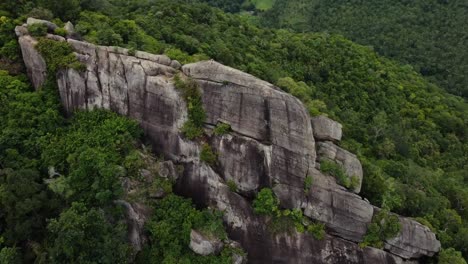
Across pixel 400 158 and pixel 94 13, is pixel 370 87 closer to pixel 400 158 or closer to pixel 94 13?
pixel 400 158

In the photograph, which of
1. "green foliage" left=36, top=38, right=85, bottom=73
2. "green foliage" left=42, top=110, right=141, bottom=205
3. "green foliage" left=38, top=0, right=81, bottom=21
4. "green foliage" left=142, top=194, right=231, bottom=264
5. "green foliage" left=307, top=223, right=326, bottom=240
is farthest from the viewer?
"green foliage" left=38, top=0, right=81, bottom=21

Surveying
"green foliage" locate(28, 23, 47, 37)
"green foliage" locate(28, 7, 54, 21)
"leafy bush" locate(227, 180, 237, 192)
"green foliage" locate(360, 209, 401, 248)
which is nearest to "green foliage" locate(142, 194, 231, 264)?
"leafy bush" locate(227, 180, 237, 192)

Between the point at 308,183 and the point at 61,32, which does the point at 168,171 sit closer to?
the point at 308,183

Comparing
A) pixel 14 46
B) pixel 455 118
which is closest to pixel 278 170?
pixel 14 46

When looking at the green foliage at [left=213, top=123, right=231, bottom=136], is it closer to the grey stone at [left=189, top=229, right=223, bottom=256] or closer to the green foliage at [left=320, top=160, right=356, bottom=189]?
the grey stone at [left=189, top=229, right=223, bottom=256]

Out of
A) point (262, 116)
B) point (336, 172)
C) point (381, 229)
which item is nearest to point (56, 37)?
point (262, 116)

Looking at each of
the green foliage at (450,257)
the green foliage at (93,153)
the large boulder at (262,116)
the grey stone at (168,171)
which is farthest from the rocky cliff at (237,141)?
the green foliage at (450,257)
